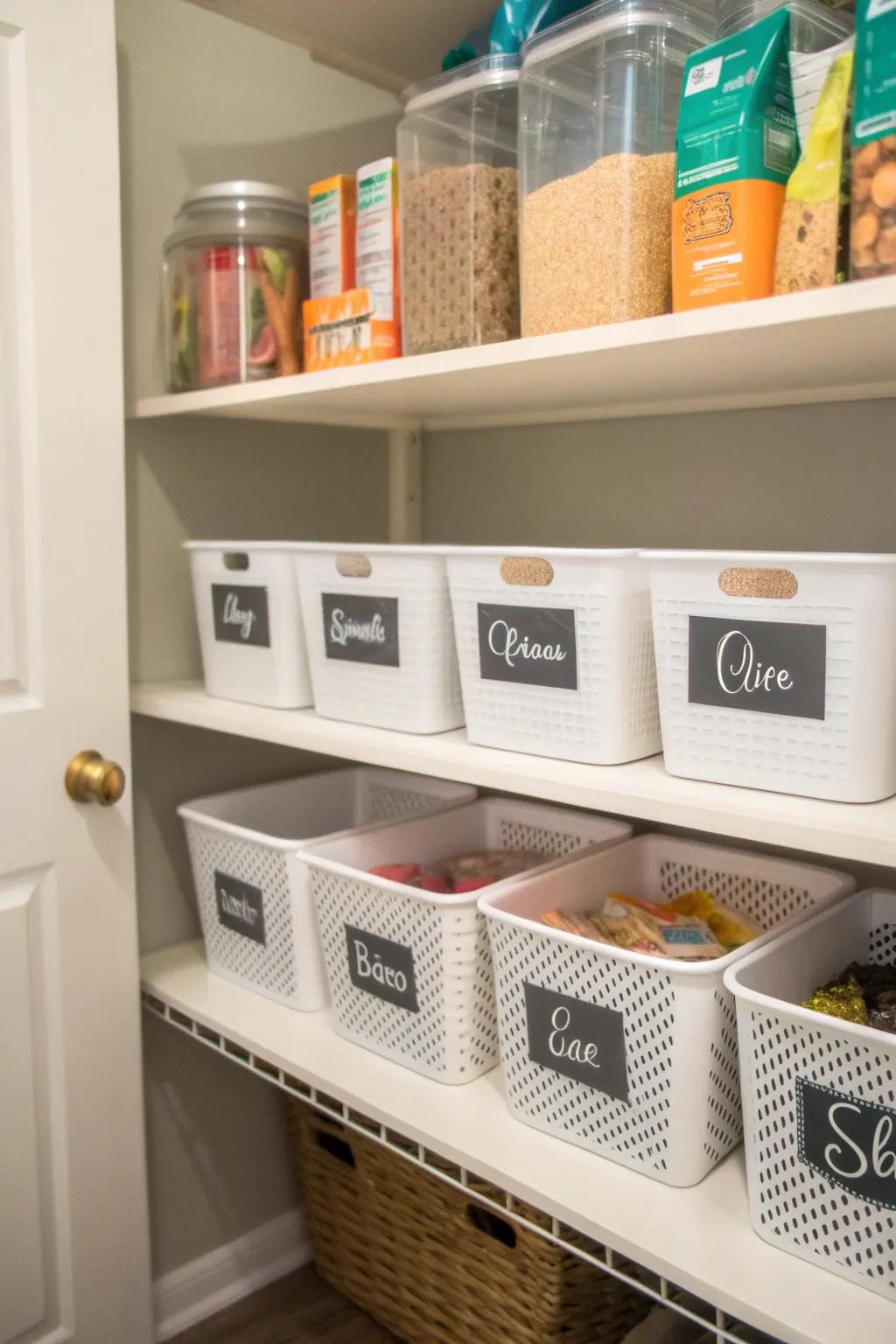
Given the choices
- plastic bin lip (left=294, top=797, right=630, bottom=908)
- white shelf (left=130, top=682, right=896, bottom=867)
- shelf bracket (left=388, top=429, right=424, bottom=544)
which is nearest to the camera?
white shelf (left=130, top=682, right=896, bottom=867)

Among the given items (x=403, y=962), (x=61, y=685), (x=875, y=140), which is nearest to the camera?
(x=875, y=140)

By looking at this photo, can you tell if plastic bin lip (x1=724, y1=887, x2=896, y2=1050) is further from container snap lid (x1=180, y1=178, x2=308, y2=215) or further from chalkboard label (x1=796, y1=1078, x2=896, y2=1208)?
container snap lid (x1=180, y1=178, x2=308, y2=215)

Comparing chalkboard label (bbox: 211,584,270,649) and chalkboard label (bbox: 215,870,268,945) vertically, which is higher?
chalkboard label (bbox: 211,584,270,649)

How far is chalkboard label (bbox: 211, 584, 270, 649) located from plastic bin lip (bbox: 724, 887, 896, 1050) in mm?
755

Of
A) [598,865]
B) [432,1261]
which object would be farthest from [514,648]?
[432,1261]

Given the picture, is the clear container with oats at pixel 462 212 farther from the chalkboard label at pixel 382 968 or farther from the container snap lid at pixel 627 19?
the chalkboard label at pixel 382 968

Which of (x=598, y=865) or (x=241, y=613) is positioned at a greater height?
(x=241, y=613)

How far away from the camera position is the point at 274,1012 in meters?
1.50

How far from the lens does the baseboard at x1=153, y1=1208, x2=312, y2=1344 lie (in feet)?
5.68

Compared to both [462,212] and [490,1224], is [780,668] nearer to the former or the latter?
[462,212]

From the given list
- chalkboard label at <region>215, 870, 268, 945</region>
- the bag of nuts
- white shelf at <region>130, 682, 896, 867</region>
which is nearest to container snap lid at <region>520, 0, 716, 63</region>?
the bag of nuts

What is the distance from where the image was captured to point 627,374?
46.2 inches

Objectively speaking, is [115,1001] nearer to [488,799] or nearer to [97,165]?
[488,799]

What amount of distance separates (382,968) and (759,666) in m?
0.62
